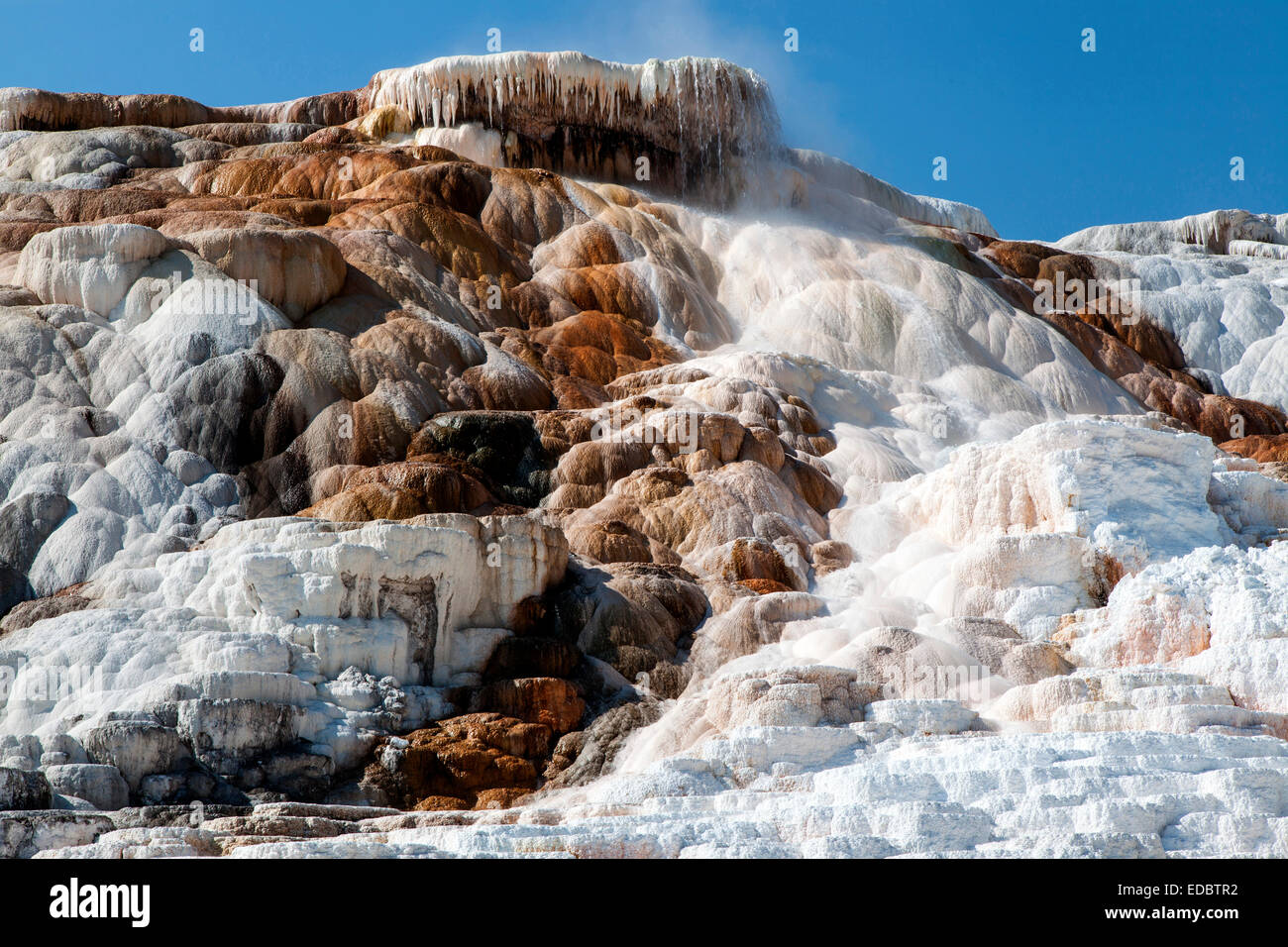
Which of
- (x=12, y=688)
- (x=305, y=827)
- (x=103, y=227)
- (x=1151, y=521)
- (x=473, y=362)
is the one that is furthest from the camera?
(x=473, y=362)

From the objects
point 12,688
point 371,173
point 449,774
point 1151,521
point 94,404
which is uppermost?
point 371,173

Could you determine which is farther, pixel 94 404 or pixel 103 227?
pixel 103 227

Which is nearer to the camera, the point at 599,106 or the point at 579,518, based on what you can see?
the point at 579,518

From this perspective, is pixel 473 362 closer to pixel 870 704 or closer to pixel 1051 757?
pixel 870 704

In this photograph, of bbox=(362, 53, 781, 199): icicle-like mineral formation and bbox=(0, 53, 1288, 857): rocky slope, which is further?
bbox=(362, 53, 781, 199): icicle-like mineral formation

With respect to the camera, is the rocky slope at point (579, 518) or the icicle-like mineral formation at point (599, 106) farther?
the icicle-like mineral formation at point (599, 106)

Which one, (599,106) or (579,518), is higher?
(599,106)

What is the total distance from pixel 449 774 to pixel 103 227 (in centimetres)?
1025

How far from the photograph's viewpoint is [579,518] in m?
17.7

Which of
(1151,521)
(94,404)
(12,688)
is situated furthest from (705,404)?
(12,688)

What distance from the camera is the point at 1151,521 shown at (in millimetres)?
15875

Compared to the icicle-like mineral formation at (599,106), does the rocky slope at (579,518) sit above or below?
below

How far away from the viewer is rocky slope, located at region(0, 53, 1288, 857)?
1098 cm

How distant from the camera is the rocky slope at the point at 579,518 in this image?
36.0 feet
